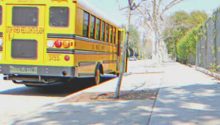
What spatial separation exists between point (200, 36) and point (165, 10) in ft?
44.4

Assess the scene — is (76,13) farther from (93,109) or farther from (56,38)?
(93,109)

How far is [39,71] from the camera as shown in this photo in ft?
43.1

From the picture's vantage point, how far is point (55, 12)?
516 inches

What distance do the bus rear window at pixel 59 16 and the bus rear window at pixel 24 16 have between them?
1.61 feet

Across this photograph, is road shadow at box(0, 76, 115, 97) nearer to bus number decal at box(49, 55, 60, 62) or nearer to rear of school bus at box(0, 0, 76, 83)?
rear of school bus at box(0, 0, 76, 83)

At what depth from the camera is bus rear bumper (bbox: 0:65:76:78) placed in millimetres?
13000

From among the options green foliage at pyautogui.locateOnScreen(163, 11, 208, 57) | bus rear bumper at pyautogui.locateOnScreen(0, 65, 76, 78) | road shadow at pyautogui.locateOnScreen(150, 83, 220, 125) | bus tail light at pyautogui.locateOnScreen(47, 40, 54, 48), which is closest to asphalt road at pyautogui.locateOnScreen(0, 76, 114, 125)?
bus rear bumper at pyautogui.locateOnScreen(0, 65, 76, 78)

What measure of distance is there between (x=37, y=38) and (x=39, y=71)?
98 cm

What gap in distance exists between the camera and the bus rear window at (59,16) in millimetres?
13016

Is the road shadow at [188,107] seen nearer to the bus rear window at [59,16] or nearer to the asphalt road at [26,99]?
the asphalt road at [26,99]

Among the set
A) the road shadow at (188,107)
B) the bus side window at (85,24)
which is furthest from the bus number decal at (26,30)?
the road shadow at (188,107)

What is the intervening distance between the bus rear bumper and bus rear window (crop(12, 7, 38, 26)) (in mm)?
1293

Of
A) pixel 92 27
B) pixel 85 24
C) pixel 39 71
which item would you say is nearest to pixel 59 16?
pixel 85 24

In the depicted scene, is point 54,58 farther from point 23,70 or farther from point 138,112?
point 138,112
